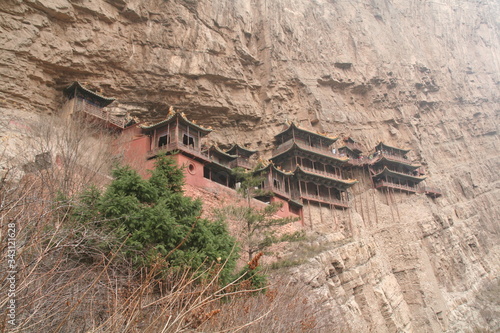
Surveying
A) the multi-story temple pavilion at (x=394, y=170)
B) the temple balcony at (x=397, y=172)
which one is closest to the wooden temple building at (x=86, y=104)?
the multi-story temple pavilion at (x=394, y=170)

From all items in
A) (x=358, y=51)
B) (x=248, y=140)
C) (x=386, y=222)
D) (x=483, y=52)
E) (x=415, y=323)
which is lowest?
(x=415, y=323)

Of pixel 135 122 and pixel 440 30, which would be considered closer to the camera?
pixel 135 122

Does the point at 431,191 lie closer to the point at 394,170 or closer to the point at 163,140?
the point at 394,170

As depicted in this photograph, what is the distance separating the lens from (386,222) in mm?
26812

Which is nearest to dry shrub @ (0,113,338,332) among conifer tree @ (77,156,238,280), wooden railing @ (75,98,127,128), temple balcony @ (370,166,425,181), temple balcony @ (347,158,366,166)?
conifer tree @ (77,156,238,280)

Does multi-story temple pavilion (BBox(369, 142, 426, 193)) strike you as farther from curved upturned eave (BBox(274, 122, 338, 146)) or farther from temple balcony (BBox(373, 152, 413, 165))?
curved upturned eave (BBox(274, 122, 338, 146))

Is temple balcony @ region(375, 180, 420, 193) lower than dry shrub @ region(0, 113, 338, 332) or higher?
higher

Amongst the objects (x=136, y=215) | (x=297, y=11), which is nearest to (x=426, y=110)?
(x=297, y=11)

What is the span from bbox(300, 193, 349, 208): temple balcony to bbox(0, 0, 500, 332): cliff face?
2.35 ft

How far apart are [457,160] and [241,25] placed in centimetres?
2730

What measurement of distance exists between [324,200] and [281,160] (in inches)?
188

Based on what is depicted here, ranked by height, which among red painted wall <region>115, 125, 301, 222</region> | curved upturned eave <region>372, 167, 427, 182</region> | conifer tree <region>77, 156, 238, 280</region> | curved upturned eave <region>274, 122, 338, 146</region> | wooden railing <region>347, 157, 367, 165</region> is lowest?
conifer tree <region>77, 156, 238, 280</region>

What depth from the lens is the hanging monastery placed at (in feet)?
62.6

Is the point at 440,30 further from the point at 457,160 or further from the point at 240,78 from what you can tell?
the point at 240,78
